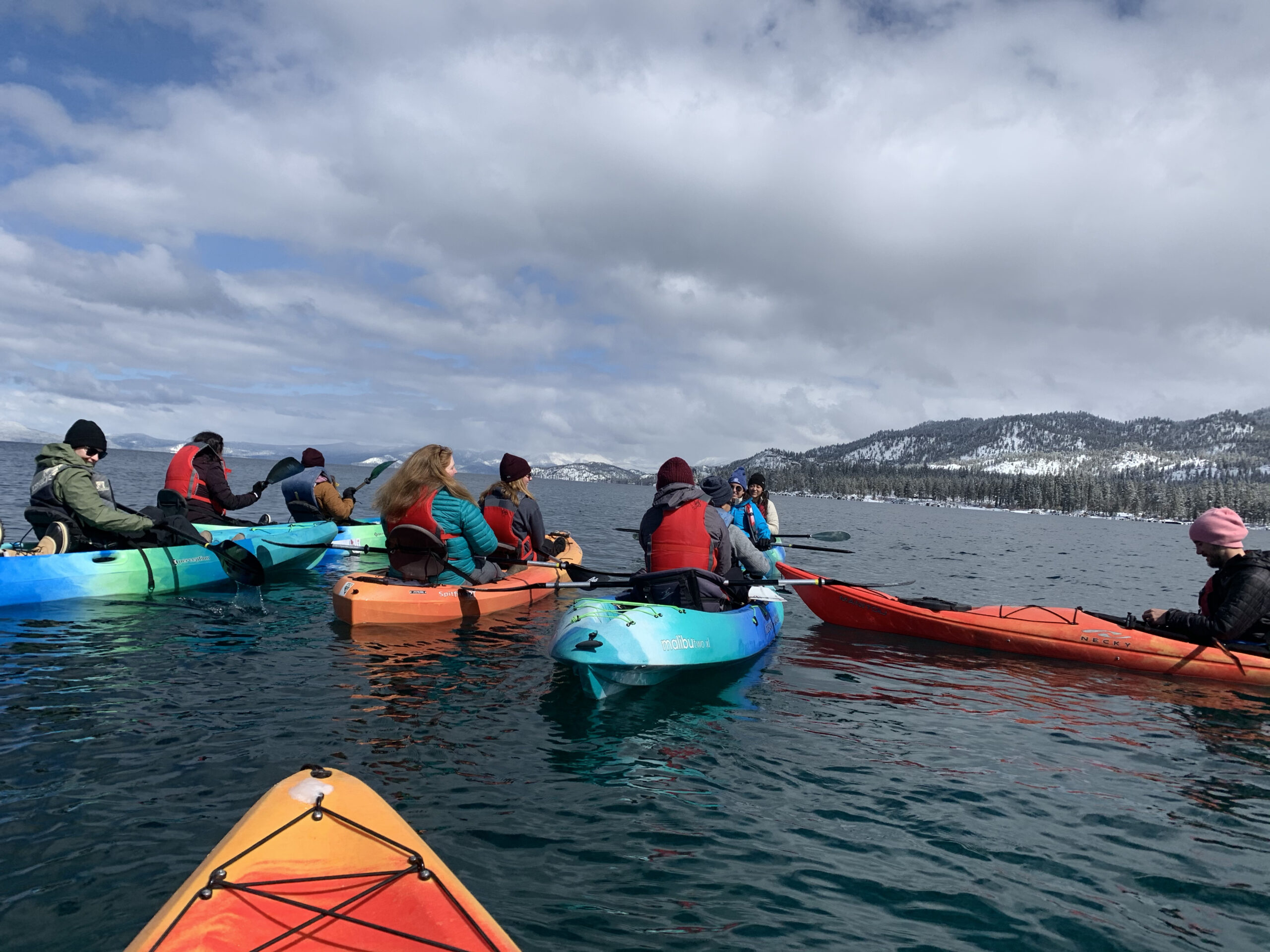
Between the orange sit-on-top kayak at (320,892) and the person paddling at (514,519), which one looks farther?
the person paddling at (514,519)

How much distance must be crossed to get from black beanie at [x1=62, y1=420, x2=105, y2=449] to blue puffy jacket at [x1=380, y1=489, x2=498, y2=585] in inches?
224

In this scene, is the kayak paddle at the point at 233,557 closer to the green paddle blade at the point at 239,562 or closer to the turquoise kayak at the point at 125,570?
the green paddle blade at the point at 239,562

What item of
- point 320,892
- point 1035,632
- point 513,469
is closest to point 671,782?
point 320,892

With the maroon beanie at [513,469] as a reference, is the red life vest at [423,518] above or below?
below

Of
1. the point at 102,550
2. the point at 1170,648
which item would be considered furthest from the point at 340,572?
the point at 1170,648

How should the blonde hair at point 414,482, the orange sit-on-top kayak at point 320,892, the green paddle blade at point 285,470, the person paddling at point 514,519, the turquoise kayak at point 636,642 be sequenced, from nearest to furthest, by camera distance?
the orange sit-on-top kayak at point 320,892 < the turquoise kayak at point 636,642 < the blonde hair at point 414,482 < the person paddling at point 514,519 < the green paddle blade at point 285,470

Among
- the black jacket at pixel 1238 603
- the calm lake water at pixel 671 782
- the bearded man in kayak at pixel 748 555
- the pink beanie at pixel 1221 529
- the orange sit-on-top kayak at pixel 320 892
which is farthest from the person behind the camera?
the bearded man in kayak at pixel 748 555

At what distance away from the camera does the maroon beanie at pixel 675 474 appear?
9492 millimetres

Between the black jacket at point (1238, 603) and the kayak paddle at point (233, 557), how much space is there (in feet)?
55.1

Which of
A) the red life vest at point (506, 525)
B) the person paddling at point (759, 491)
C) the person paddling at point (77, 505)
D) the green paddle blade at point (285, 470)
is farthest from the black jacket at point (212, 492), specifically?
the person paddling at point (759, 491)

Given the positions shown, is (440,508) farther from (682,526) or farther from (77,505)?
(77,505)

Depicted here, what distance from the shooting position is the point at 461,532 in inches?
473

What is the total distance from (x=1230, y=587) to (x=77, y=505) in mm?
18460

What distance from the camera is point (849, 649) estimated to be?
12.4 m
